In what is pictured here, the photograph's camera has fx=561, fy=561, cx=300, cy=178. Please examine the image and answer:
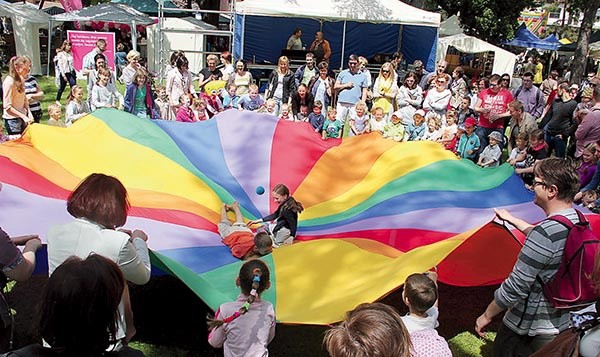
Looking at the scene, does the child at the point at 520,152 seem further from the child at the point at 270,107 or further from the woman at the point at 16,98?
the woman at the point at 16,98

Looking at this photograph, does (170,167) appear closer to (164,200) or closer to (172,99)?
(164,200)

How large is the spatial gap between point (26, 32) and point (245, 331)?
14038 millimetres

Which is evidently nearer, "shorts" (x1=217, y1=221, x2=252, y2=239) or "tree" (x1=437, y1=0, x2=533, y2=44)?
"shorts" (x1=217, y1=221, x2=252, y2=239)

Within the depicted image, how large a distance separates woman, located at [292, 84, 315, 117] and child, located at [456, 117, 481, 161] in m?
2.41

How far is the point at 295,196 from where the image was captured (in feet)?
16.7

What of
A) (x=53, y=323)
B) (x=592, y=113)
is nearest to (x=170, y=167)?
(x=53, y=323)

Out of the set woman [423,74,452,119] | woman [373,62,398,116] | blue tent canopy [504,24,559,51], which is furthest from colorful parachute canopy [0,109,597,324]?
blue tent canopy [504,24,559,51]

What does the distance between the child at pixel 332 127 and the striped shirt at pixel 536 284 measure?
18.0 feet

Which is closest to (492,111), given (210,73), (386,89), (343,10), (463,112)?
(463,112)

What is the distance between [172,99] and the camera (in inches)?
322

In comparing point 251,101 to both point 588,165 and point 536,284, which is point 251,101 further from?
point 536,284

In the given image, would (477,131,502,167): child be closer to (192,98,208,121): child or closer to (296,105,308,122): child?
(296,105,308,122): child

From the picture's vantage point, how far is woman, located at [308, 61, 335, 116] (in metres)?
8.62

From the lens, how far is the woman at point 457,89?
344 inches
